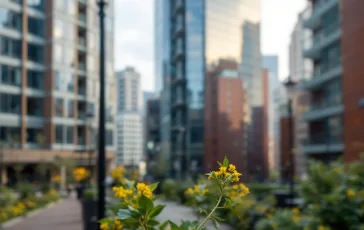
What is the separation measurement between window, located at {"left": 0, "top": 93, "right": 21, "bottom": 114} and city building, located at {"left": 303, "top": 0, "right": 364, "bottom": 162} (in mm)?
31099

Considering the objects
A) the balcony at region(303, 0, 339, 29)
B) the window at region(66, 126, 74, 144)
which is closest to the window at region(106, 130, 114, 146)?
the window at region(66, 126, 74, 144)

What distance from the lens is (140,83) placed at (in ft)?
638

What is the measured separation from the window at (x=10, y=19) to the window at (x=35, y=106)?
8.35 m

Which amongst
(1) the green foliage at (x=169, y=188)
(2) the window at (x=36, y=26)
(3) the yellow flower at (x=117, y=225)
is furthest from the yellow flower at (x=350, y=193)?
(2) the window at (x=36, y=26)

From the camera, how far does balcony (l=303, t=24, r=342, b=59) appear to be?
29.0 meters

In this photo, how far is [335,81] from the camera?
2995 centimetres

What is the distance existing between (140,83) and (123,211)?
194656 mm

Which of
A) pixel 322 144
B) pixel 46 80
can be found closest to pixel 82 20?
pixel 46 80

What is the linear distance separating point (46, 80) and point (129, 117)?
13300 cm

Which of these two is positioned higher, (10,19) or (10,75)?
(10,19)

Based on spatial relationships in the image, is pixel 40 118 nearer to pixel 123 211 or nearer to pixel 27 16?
pixel 27 16

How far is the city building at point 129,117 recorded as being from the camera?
174 m

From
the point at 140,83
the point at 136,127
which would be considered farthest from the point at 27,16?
the point at 140,83

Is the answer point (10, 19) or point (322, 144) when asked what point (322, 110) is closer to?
point (322, 144)
